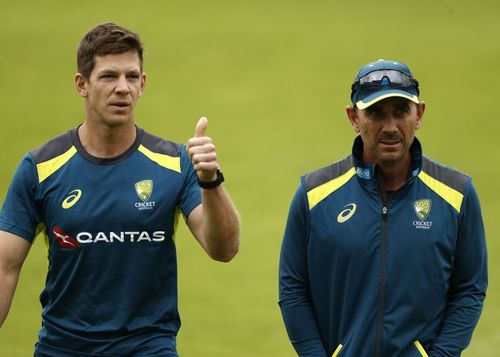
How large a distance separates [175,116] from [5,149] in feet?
3.63

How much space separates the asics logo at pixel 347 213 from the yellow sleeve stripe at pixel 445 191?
251mm

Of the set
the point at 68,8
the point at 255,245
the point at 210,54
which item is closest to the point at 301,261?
the point at 255,245

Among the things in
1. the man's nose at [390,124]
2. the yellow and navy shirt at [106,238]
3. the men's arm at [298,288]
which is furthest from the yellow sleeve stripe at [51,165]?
the man's nose at [390,124]

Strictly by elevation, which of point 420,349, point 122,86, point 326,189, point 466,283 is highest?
point 122,86

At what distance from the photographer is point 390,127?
359 cm

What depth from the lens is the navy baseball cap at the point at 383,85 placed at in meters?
3.58

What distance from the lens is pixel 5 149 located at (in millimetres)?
7199

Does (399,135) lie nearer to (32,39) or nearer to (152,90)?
(152,90)

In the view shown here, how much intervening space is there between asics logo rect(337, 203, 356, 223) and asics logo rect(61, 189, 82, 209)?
38.0 inches

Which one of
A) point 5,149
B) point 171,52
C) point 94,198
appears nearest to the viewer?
point 94,198

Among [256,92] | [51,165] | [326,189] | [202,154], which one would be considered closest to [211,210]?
[202,154]

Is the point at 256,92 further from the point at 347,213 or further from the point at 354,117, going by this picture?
the point at 347,213

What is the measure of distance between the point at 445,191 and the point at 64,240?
1.35m

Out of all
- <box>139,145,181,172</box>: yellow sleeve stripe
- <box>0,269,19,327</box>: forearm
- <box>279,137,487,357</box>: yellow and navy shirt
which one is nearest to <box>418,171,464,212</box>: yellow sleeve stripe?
<box>279,137,487,357</box>: yellow and navy shirt
